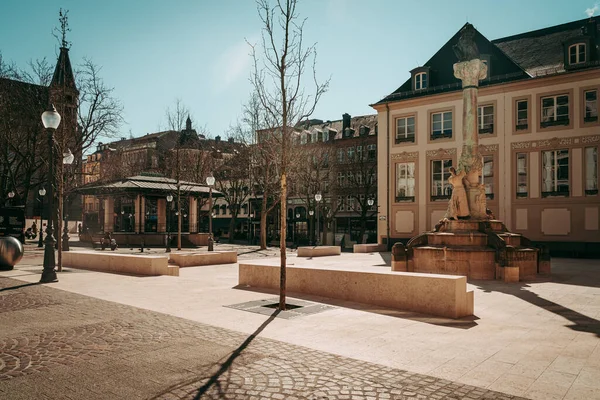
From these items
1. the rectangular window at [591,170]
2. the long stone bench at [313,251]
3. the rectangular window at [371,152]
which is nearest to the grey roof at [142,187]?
the long stone bench at [313,251]

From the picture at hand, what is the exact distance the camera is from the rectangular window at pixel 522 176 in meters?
33.3

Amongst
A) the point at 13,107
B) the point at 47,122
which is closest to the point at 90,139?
the point at 13,107

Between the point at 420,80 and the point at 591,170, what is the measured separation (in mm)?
14659

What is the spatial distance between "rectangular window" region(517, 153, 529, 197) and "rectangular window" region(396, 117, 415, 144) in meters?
8.19

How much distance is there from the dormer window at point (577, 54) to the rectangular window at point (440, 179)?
34.7ft

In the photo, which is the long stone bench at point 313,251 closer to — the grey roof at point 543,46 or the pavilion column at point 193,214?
the pavilion column at point 193,214

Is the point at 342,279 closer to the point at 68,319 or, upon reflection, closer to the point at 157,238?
the point at 68,319

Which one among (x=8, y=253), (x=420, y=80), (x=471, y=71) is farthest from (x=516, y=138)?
(x=8, y=253)

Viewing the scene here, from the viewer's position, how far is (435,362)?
18.9ft

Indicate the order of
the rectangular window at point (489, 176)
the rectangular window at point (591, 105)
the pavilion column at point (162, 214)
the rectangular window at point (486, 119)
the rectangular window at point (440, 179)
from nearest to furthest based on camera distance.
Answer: the rectangular window at point (591, 105), the rectangular window at point (489, 176), the rectangular window at point (486, 119), the rectangular window at point (440, 179), the pavilion column at point (162, 214)

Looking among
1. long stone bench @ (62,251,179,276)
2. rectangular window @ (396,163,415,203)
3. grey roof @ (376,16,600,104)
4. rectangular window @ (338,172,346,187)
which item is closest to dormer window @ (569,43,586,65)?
grey roof @ (376,16,600,104)

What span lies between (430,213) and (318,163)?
1438cm

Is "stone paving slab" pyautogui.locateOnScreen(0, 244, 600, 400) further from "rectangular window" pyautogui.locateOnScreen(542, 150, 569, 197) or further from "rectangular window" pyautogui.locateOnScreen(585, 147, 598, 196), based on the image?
"rectangular window" pyautogui.locateOnScreen(542, 150, 569, 197)

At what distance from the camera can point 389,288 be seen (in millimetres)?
9641
